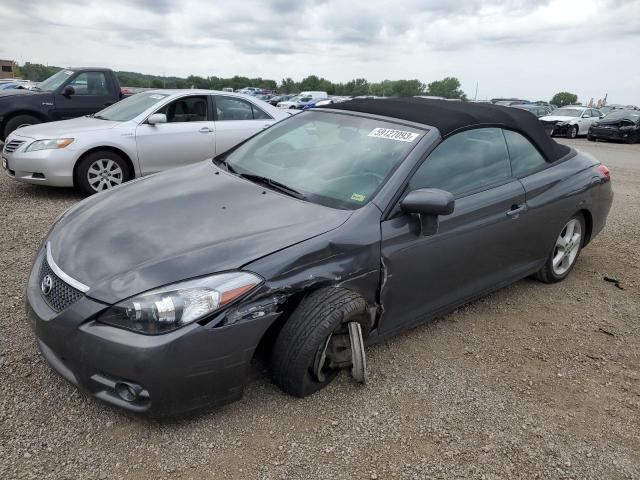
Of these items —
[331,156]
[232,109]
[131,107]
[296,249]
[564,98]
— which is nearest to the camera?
[296,249]

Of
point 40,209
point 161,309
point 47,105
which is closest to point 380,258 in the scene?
point 161,309

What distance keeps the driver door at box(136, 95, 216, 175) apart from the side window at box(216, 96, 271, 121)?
0.18 m

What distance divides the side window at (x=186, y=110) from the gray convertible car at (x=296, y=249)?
11.0 ft

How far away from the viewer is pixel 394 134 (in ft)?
10.2

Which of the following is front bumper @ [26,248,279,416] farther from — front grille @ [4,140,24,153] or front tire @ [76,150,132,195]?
front grille @ [4,140,24,153]

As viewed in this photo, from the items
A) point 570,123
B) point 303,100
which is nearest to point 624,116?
point 570,123

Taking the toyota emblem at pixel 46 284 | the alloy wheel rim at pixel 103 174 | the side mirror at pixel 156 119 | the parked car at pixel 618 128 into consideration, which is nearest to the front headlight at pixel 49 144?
the alloy wheel rim at pixel 103 174

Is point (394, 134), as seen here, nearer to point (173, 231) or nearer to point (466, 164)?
point (466, 164)

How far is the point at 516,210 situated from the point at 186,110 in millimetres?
4906

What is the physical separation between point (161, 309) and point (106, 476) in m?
0.72

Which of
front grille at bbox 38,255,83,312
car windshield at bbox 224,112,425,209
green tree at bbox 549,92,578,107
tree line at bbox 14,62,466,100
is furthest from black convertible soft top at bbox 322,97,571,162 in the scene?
green tree at bbox 549,92,578,107

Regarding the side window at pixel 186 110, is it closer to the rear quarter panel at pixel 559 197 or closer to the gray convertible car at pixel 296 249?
the gray convertible car at pixel 296 249

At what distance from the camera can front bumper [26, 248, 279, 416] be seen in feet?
6.76

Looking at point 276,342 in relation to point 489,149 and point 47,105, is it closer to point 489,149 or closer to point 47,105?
point 489,149
